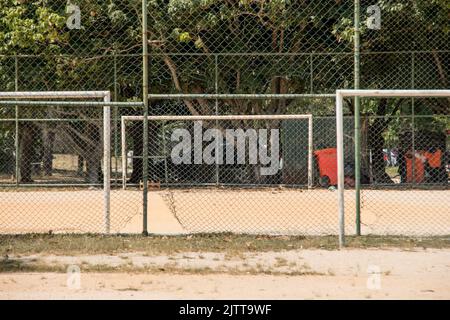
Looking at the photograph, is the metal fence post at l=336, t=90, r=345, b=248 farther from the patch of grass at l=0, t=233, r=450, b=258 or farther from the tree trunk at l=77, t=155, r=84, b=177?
the tree trunk at l=77, t=155, r=84, b=177

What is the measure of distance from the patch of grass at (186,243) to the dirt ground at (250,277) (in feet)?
1.23

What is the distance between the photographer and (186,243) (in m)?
10.7

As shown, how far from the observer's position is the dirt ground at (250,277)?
7.32 m

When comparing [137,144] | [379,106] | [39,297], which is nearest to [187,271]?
[39,297]

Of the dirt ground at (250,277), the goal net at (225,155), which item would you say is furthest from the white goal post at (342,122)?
the goal net at (225,155)

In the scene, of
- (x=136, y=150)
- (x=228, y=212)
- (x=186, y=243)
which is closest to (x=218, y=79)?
(x=136, y=150)

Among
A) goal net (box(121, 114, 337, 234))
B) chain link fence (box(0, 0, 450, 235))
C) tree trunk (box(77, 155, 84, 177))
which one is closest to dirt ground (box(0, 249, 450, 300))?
chain link fence (box(0, 0, 450, 235))

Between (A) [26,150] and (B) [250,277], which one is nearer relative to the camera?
(B) [250,277]

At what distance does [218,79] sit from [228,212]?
8176 mm

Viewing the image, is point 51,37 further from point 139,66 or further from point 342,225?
point 342,225

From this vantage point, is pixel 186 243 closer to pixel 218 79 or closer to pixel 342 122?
pixel 342 122

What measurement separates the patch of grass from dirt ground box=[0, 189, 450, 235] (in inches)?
32.5

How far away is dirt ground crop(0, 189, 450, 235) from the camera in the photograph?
12.8m
